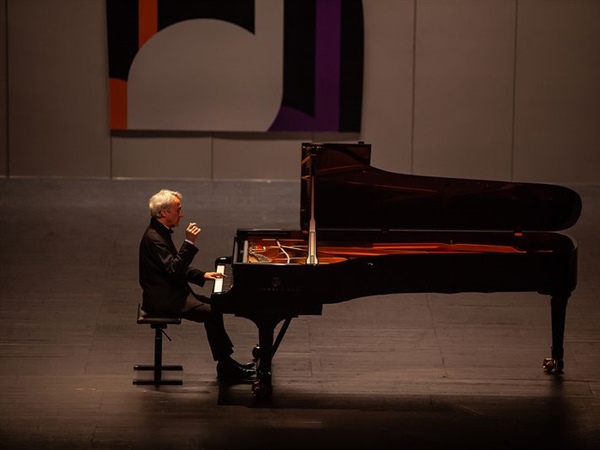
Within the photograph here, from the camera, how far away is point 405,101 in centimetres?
1116

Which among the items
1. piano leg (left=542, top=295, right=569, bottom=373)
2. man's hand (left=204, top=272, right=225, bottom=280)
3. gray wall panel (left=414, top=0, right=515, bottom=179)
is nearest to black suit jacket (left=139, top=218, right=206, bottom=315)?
man's hand (left=204, top=272, right=225, bottom=280)

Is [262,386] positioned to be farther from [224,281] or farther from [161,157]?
[161,157]

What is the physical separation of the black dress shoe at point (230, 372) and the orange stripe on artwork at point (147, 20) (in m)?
5.01

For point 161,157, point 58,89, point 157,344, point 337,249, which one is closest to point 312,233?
point 337,249

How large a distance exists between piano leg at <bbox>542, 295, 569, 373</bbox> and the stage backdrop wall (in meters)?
4.55

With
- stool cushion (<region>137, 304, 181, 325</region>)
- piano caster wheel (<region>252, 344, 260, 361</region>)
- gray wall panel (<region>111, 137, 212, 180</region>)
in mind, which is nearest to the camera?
Result: stool cushion (<region>137, 304, 181, 325</region>)

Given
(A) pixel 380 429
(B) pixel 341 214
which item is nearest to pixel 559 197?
(B) pixel 341 214

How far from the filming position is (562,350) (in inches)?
271

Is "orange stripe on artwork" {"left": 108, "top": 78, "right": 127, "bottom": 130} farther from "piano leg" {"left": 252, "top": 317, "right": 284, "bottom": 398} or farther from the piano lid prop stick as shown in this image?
"piano leg" {"left": 252, "top": 317, "right": 284, "bottom": 398}

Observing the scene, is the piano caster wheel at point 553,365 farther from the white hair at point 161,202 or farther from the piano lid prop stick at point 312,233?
the white hair at point 161,202

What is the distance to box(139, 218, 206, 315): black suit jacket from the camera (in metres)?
6.45

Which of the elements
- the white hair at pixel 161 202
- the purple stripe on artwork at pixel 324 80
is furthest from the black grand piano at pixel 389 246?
the purple stripe on artwork at pixel 324 80

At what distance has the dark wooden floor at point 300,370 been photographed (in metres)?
5.91

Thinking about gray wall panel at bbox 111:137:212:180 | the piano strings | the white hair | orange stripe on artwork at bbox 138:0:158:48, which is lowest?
the piano strings
